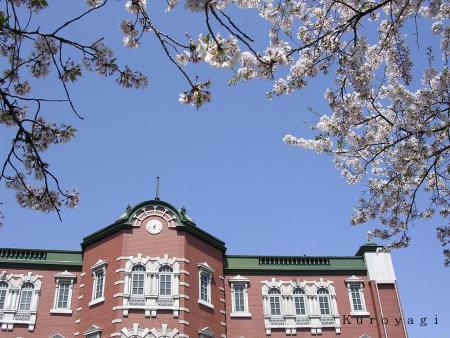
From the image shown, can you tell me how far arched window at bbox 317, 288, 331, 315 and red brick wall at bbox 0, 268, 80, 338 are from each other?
1118 cm

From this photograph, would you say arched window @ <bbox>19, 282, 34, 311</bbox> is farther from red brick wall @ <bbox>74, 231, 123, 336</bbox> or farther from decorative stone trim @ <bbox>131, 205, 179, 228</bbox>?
decorative stone trim @ <bbox>131, 205, 179, 228</bbox>

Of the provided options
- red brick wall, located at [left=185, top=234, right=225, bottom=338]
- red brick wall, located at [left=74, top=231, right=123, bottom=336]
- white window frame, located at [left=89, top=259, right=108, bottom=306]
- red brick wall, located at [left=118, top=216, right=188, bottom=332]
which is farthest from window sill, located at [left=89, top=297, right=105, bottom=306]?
red brick wall, located at [left=185, top=234, right=225, bottom=338]

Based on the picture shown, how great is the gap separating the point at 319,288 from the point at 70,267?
38.4 feet

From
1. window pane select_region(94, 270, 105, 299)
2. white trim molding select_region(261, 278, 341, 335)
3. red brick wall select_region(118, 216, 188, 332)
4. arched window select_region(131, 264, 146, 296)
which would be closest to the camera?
arched window select_region(131, 264, 146, 296)

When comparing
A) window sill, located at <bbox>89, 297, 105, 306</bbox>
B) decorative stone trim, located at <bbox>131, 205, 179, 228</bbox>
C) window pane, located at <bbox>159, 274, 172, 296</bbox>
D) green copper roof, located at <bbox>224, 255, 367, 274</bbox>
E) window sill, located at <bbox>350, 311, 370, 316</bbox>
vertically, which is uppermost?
decorative stone trim, located at <bbox>131, 205, 179, 228</bbox>

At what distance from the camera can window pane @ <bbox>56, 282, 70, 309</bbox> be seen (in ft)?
73.7

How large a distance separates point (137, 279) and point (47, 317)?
433 centimetres

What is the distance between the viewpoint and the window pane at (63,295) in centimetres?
2247

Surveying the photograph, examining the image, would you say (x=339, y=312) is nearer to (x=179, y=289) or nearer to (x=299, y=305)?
(x=299, y=305)

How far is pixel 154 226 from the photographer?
22.8 metres

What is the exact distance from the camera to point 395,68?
10562 mm

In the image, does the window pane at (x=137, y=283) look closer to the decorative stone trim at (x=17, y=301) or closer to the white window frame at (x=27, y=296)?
the decorative stone trim at (x=17, y=301)

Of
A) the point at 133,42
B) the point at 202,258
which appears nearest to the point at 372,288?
the point at 202,258

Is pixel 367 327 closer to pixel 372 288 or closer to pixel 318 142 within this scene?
pixel 372 288
